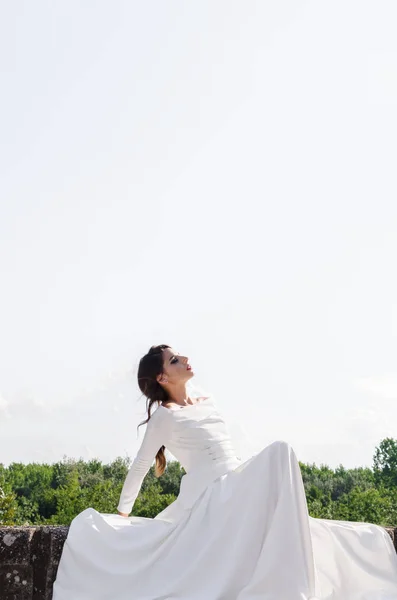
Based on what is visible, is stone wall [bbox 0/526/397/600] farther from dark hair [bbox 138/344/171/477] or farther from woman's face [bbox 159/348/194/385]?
woman's face [bbox 159/348/194/385]

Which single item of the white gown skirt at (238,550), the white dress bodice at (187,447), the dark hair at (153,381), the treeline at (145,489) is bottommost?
Answer: the white gown skirt at (238,550)

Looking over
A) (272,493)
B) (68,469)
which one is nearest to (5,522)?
(272,493)

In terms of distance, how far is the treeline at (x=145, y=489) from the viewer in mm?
17344

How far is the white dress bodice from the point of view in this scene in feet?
13.3

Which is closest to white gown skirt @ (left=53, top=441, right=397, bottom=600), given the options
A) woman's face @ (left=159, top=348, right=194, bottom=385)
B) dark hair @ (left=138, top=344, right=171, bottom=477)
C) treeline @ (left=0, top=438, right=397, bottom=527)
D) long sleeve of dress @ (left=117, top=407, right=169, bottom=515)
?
long sleeve of dress @ (left=117, top=407, right=169, bottom=515)

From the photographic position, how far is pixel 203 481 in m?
4.00

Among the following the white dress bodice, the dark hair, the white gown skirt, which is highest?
the dark hair

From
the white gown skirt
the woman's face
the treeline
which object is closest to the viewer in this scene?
the white gown skirt

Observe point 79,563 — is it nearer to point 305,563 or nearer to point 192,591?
point 192,591

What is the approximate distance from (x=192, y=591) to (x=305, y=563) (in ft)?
1.76

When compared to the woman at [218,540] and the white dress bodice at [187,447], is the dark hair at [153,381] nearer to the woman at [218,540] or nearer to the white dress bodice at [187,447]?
the woman at [218,540]

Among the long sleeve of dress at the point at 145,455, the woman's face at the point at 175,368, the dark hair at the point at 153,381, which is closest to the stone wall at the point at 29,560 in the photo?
the long sleeve of dress at the point at 145,455

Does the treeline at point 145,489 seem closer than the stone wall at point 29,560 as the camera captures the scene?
No

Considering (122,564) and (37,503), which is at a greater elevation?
(37,503)
